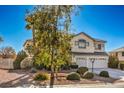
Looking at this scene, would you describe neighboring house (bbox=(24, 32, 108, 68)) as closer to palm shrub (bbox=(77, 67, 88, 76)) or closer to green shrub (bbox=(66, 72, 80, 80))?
palm shrub (bbox=(77, 67, 88, 76))

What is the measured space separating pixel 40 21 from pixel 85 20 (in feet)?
4.23

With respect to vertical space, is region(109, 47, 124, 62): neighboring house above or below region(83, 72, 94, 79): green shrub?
above

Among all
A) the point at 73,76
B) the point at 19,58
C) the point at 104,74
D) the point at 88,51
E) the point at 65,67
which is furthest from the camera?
the point at 88,51

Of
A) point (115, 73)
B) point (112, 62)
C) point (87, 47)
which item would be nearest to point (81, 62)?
point (87, 47)

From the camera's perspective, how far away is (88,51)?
36.3 feet

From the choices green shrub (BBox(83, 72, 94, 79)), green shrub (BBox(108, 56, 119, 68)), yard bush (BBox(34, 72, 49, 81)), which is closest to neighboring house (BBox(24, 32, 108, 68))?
green shrub (BBox(108, 56, 119, 68))

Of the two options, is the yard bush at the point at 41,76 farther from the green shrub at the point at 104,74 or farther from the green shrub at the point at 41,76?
the green shrub at the point at 104,74

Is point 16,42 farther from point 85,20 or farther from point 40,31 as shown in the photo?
point 85,20

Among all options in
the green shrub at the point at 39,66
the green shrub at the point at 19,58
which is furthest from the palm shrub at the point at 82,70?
the green shrub at the point at 19,58

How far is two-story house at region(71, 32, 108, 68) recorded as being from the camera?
35.3ft

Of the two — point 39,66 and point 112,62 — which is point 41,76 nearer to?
point 39,66

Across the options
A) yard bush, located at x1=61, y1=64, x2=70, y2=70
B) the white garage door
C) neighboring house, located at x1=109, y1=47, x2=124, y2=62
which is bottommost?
yard bush, located at x1=61, y1=64, x2=70, y2=70

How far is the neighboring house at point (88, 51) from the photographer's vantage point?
10766 mm

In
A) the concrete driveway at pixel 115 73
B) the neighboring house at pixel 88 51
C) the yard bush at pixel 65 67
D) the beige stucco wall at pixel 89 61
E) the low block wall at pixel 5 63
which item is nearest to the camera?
the yard bush at pixel 65 67
